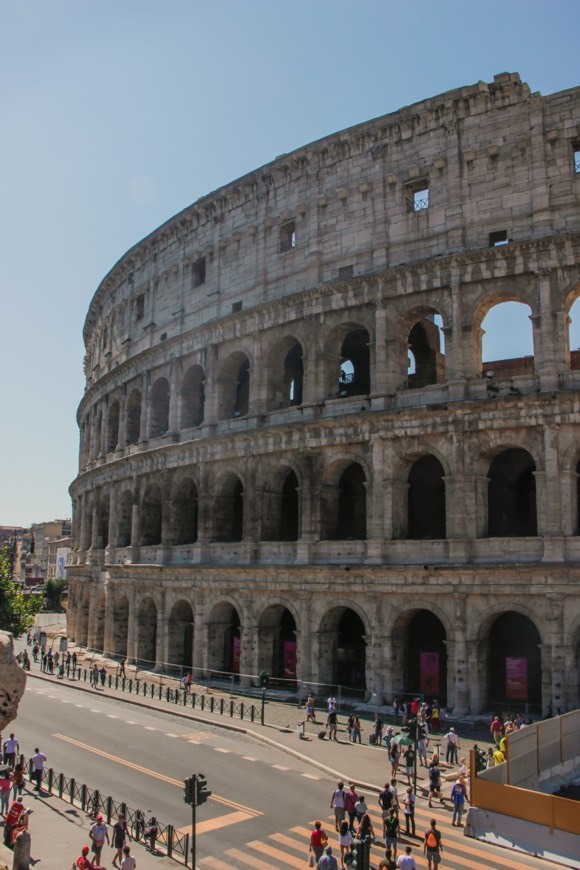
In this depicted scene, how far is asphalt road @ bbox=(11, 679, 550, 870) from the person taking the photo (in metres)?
15.7

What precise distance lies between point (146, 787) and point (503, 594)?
1329 centimetres

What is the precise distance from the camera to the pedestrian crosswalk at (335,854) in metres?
15.0

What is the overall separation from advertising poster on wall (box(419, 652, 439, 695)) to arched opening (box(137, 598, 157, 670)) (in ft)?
55.4

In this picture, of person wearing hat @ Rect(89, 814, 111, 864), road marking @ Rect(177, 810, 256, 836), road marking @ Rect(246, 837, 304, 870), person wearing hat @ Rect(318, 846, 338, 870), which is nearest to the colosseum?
road marking @ Rect(177, 810, 256, 836)

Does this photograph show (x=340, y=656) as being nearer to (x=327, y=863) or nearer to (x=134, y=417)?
(x=327, y=863)

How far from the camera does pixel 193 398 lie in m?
41.2

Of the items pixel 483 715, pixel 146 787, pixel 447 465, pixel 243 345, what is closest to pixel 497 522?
pixel 447 465

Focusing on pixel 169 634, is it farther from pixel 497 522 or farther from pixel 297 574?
pixel 497 522

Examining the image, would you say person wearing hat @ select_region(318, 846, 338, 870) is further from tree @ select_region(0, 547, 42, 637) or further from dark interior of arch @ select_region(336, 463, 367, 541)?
tree @ select_region(0, 547, 42, 637)

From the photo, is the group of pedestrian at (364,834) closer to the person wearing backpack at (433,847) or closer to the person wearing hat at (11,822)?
the person wearing backpack at (433,847)

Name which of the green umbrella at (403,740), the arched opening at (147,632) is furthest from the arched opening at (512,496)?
the arched opening at (147,632)

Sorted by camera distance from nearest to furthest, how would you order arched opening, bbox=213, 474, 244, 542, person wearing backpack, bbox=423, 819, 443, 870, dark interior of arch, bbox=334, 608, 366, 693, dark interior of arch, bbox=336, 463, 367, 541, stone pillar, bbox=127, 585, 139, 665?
person wearing backpack, bbox=423, 819, 443, 870, dark interior of arch, bbox=334, 608, 366, 693, dark interior of arch, bbox=336, 463, 367, 541, arched opening, bbox=213, 474, 244, 542, stone pillar, bbox=127, 585, 139, 665

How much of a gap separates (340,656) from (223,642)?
649 cm

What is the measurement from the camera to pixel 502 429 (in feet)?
90.5
